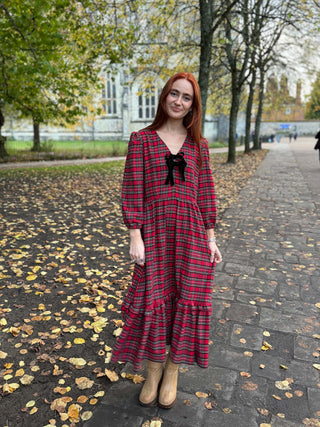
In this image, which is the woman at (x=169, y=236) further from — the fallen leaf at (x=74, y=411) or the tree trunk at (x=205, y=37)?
the tree trunk at (x=205, y=37)

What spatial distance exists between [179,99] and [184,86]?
82 mm

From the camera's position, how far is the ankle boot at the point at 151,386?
231 cm

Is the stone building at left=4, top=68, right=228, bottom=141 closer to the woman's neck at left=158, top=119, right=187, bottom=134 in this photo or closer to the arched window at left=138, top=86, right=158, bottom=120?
the arched window at left=138, top=86, right=158, bottom=120

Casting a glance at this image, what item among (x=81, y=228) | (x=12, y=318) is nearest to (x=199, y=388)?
(x=12, y=318)

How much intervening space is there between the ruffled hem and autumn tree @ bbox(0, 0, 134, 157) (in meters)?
7.67

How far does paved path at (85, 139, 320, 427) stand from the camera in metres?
2.24

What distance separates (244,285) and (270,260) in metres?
1.00

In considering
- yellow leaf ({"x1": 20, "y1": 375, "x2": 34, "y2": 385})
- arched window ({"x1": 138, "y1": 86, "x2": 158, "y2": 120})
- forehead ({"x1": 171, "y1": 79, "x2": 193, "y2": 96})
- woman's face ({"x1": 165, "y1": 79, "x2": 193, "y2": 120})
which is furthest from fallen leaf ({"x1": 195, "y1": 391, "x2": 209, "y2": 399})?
arched window ({"x1": 138, "y1": 86, "x2": 158, "y2": 120})

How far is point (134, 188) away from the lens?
2070 mm

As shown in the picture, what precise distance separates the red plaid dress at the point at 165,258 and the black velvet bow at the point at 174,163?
0.02 m

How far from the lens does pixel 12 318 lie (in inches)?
135

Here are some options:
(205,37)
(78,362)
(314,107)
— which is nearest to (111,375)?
(78,362)

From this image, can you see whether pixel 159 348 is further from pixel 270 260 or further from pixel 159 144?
pixel 270 260

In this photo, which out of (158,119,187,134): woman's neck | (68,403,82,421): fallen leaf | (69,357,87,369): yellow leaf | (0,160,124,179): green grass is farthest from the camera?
(0,160,124,179): green grass
